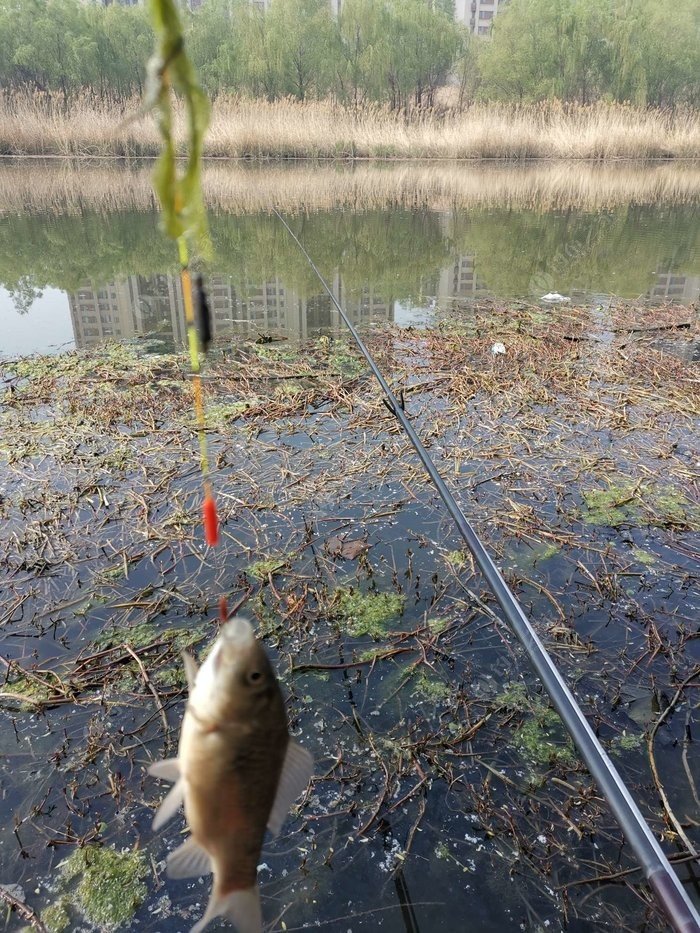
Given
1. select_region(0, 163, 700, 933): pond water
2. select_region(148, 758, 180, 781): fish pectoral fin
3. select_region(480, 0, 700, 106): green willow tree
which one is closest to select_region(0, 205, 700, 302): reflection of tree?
select_region(0, 163, 700, 933): pond water

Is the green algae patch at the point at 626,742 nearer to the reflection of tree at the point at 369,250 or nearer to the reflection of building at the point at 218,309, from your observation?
the reflection of building at the point at 218,309

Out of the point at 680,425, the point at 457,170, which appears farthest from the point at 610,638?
the point at 457,170

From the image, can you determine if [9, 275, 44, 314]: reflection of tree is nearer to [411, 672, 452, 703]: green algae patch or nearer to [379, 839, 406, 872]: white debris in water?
[411, 672, 452, 703]: green algae patch

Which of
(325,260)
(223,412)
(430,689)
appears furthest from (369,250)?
(430,689)

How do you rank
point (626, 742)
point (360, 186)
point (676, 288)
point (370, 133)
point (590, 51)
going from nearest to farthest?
point (626, 742), point (676, 288), point (360, 186), point (370, 133), point (590, 51)

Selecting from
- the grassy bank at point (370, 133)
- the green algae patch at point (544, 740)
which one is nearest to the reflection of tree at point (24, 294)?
the green algae patch at point (544, 740)

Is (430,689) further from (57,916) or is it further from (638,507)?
(638,507)

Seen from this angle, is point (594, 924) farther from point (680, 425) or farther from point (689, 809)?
point (680, 425)

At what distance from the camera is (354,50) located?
1393 inches

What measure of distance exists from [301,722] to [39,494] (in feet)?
7.22

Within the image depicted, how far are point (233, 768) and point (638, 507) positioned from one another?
3096 mm

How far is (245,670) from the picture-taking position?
0.86 metres

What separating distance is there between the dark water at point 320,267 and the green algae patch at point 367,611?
14.0ft

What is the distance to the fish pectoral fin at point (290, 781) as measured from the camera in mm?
973
